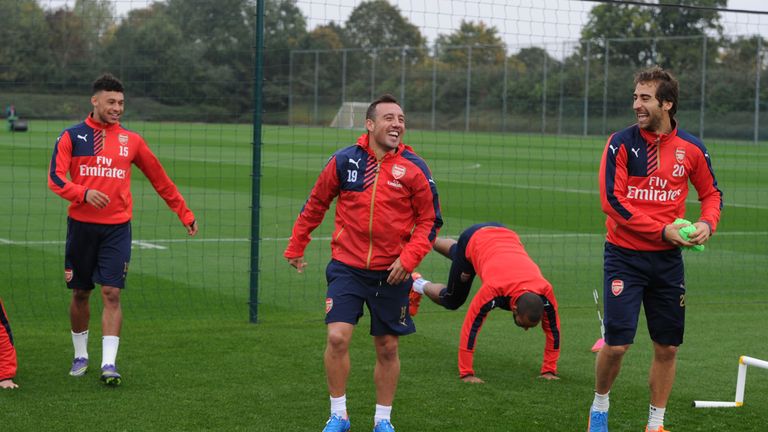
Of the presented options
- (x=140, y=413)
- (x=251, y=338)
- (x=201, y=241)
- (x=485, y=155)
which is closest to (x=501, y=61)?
(x=485, y=155)

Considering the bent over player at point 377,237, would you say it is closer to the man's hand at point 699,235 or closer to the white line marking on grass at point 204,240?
the man's hand at point 699,235

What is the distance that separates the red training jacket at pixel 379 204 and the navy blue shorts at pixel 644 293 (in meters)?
1.07

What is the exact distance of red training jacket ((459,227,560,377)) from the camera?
7766 mm

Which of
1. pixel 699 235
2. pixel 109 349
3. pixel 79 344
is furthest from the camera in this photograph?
pixel 79 344

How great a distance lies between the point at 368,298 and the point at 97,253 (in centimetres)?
238

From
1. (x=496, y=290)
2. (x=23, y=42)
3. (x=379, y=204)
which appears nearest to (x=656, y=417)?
(x=496, y=290)

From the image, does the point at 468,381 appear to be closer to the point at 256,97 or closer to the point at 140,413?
the point at 140,413

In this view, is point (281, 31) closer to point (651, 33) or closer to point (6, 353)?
point (6, 353)

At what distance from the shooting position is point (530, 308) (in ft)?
24.2

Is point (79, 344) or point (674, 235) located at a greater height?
point (674, 235)

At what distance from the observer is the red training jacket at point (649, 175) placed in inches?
255

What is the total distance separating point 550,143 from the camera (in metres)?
36.8

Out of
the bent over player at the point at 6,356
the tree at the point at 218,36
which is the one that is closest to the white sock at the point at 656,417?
the bent over player at the point at 6,356

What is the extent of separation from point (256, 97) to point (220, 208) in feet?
33.8
